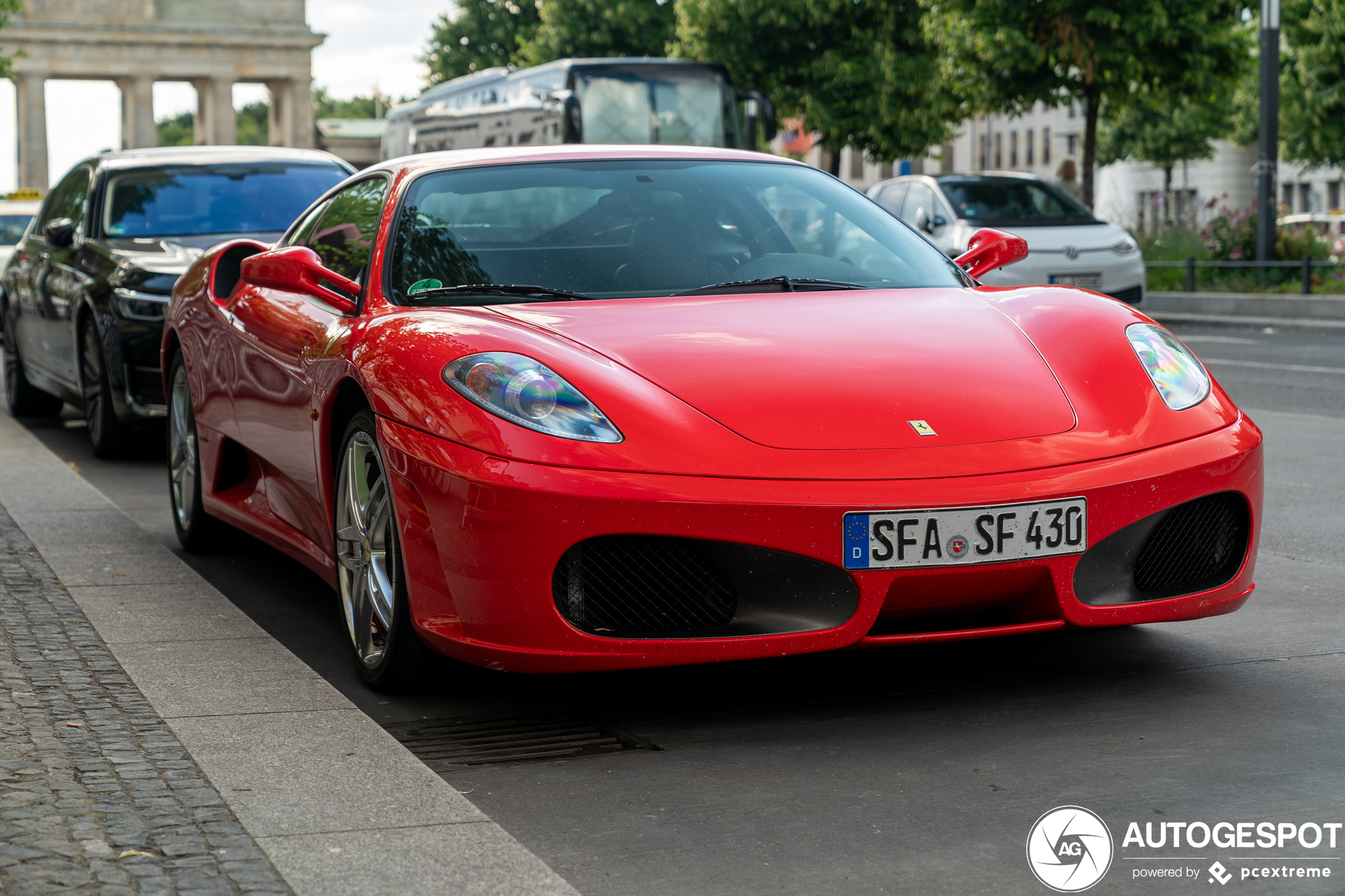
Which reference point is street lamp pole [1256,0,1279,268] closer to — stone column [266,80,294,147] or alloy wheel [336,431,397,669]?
alloy wheel [336,431,397,669]

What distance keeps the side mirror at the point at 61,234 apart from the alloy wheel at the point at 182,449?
300 centimetres

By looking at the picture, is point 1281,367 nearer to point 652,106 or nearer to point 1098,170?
point 652,106

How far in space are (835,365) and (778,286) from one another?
78cm

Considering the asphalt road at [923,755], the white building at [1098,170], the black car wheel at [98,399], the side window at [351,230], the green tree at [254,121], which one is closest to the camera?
the asphalt road at [923,755]

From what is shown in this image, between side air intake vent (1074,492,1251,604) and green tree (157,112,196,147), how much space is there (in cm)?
13751

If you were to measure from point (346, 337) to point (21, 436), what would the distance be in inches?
228

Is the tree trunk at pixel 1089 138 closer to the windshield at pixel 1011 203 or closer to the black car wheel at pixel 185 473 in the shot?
the windshield at pixel 1011 203

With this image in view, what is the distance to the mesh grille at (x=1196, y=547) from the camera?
158 inches

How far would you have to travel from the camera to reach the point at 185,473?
6367 millimetres

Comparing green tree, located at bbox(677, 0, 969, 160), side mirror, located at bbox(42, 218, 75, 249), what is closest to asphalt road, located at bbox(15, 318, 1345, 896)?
side mirror, located at bbox(42, 218, 75, 249)

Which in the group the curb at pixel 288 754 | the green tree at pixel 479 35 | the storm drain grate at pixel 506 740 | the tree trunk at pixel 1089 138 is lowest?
the storm drain grate at pixel 506 740

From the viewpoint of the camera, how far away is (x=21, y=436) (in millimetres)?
9695

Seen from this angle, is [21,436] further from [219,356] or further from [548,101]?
[548,101]

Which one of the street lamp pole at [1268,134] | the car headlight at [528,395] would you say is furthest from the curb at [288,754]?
the street lamp pole at [1268,134]
